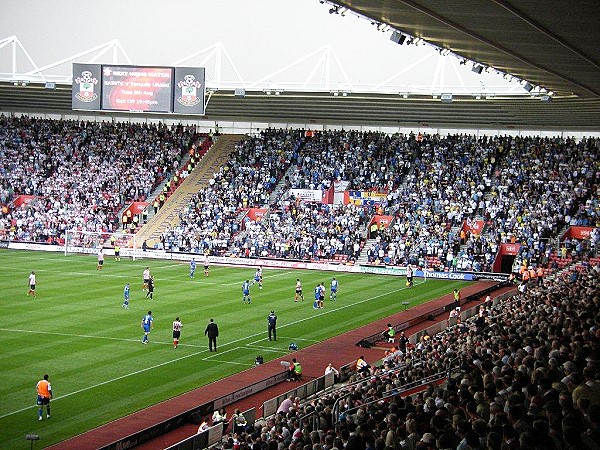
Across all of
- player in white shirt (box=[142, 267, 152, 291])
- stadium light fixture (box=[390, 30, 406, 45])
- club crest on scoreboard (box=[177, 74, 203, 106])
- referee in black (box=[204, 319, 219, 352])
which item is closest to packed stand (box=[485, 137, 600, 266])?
club crest on scoreboard (box=[177, 74, 203, 106])

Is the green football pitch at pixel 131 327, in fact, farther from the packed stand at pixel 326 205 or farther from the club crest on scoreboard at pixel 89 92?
the club crest on scoreboard at pixel 89 92

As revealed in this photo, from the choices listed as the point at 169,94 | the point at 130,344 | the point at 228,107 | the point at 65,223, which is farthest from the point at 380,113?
the point at 130,344

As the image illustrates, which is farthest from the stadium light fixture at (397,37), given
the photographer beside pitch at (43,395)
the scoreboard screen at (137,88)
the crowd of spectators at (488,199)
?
the scoreboard screen at (137,88)

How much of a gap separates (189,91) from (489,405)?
1906 inches

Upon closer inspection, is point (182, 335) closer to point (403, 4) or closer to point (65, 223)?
point (403, 4)

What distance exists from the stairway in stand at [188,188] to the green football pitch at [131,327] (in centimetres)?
810

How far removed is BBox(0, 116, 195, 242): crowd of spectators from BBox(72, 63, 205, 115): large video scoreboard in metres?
10.3

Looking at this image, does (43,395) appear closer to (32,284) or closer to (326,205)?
(32,284)

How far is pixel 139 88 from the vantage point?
59031 mm

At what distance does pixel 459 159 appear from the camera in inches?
2655

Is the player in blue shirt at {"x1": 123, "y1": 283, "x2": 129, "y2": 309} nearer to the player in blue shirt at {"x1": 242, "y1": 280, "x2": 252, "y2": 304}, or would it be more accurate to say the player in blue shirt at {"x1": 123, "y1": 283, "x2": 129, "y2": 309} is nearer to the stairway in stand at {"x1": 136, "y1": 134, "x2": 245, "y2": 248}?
the player in blue shirt at {"x1": 242, "y1": 280, "x2": 252, "y2": 304}

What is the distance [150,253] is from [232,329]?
89.4 ft

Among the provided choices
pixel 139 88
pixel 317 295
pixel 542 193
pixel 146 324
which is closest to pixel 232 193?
pixel 139 88

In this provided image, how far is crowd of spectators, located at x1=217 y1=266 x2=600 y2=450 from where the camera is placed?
9984 millimetres
